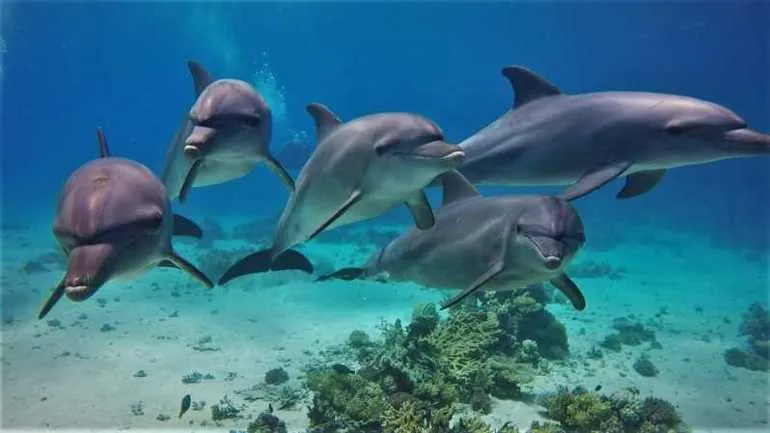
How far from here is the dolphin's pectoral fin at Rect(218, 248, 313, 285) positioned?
20.7 feet

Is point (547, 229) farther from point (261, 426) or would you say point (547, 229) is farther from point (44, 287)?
point (44, 287)

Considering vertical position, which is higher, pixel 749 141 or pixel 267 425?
pixel 749 141

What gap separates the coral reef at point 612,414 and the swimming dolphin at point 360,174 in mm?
3595

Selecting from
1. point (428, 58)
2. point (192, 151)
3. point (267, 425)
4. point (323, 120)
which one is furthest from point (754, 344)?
point (428, 58)

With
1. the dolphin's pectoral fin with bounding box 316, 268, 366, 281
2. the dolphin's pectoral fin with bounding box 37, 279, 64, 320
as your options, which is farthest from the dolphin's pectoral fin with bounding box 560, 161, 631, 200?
the dolphin's pectoral fin with bounding box 37, 279, 64, 320

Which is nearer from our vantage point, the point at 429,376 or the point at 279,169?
the point at 279,169

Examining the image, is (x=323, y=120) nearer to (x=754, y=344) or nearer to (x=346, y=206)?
(x=346, y=206)

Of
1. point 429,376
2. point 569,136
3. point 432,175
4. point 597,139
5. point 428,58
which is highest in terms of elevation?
point 428,58

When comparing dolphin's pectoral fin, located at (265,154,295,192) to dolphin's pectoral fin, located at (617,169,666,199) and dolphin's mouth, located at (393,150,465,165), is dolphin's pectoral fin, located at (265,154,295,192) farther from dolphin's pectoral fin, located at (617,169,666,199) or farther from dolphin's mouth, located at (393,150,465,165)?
dolphin's pectoral fin, located at (617,169,666,199)

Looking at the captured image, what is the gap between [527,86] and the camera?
6.38m

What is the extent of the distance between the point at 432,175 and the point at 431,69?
7866 centimetres

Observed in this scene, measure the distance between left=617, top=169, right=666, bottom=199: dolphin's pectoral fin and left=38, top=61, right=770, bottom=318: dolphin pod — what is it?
1cm

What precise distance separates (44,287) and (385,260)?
16063 mm

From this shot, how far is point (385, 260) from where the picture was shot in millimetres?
6305
